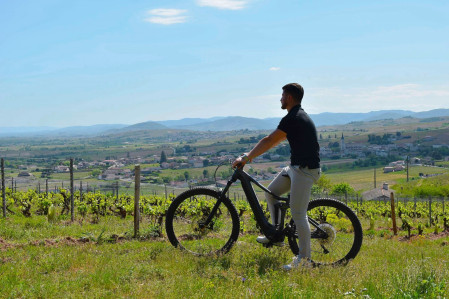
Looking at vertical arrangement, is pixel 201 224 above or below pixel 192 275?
above

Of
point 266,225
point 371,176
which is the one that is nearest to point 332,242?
point 266,225

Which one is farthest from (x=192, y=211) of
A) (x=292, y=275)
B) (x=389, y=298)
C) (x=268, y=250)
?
(x=389, y=298)

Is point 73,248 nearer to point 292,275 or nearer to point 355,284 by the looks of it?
point 292,275

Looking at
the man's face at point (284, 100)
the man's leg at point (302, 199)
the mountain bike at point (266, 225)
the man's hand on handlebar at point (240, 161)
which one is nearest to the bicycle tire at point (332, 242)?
the mountain bike at point (266, 225)

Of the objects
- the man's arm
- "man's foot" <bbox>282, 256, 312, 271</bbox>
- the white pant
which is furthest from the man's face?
"man's foot" <bbox>282, 256, 312, 271</bbox>

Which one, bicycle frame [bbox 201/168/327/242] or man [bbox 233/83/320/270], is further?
bicycle frame [bbox 201/168/327/242]

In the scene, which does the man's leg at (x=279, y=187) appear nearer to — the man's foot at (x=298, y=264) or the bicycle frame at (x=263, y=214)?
the bicycle frame at (x=263, y=214)

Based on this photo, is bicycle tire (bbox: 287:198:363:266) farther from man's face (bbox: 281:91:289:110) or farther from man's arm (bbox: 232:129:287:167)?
man's face (bbox: 281:91:289:110)

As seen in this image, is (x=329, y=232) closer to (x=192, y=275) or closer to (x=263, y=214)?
(x=263, y=214)

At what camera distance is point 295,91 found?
5.70 metres

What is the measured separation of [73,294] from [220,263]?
1.97 m

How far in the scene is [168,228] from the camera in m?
6.61

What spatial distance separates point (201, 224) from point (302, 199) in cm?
178

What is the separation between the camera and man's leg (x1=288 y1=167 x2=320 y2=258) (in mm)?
5637
